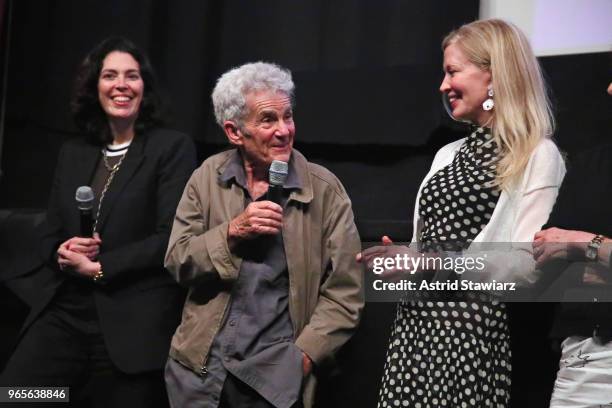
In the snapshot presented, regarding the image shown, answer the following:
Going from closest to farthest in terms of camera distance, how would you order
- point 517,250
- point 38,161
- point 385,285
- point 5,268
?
point 517,250
point 385,285
point 5,268
point 38,161

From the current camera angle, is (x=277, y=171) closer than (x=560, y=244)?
No

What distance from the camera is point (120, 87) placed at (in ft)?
9.86

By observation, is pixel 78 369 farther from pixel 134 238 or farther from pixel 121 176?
pixel 121 176

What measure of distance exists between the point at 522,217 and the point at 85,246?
1.34 meters

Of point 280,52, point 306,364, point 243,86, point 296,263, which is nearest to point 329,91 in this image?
point 280,52

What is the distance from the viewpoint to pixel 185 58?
11.1 ft

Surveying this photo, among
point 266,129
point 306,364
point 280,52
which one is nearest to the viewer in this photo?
point 306,364

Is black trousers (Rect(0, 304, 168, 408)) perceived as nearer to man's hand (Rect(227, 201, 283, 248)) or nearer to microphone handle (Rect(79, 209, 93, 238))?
microphone handle (Rect(79, 209, 93, 238))

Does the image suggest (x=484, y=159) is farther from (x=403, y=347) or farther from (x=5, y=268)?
(x=5, y=268)

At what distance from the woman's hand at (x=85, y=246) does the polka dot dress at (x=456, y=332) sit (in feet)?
3.32

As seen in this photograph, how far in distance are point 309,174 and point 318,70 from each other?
73 centimetres

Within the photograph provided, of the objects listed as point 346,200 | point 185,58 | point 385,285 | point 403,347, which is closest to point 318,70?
point 185,58

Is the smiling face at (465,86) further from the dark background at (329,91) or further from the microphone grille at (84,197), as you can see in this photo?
the microphone grille at (84,197)

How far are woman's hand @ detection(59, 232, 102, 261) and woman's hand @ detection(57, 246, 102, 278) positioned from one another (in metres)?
0.01
